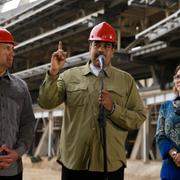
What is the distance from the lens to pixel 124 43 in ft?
78.2

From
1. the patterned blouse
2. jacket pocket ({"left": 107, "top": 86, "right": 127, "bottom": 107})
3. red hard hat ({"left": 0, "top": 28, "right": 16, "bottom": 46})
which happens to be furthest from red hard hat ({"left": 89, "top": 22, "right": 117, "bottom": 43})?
the patterned blouse

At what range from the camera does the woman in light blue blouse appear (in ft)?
13.5

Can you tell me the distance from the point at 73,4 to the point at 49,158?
7.80 metres

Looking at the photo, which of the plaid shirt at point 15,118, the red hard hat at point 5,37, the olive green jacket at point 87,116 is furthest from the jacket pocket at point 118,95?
the red hard hat at point 5,37

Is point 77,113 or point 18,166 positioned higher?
point 77,113

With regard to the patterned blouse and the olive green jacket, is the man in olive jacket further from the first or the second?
the patterned blouse

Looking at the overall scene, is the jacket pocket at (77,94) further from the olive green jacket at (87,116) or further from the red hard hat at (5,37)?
the red hard hat at (5,37)

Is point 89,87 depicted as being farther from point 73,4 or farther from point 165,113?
point 73,4

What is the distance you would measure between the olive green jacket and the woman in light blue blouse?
26 cm

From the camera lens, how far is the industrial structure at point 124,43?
59.2ft

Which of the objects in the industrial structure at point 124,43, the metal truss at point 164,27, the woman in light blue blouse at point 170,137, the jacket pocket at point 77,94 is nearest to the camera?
the jacket pocket at point 77,94

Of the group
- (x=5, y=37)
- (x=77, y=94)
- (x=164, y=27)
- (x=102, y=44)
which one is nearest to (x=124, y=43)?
(x=164, y=27)

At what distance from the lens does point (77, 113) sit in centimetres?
395

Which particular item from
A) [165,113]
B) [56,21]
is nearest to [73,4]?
[56,21]
